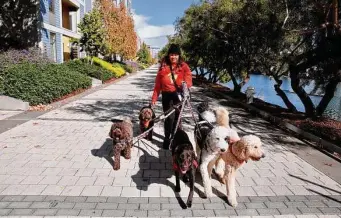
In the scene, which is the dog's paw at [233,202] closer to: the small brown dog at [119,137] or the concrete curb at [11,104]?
the small brown dog at [119,137]

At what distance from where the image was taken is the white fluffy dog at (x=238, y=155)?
3895 mm

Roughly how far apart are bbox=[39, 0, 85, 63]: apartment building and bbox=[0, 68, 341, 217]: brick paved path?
13.6 metres

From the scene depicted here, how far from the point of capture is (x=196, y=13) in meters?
21.7

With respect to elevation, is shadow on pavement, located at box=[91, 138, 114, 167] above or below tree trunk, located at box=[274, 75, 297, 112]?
below

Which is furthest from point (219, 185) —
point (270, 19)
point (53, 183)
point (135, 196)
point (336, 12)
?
point (270, 19)

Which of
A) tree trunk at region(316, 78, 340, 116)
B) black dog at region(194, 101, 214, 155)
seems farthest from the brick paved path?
tree trunk at region(316, 78, 340, 116)

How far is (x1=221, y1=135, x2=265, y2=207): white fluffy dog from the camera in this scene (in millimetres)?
3895

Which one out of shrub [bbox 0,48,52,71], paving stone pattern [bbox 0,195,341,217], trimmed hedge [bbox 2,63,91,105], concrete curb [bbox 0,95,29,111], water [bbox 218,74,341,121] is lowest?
water [bbox 218,74,341,121]

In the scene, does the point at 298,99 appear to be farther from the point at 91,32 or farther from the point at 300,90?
the point at 91,32

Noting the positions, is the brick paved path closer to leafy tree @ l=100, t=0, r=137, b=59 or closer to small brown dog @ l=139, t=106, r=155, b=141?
small brown dog @ l=139, t=106, r=155, b=141

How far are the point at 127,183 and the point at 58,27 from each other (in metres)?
20.2

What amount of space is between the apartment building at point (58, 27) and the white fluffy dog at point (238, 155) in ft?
55.7

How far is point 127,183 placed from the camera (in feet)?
15.9

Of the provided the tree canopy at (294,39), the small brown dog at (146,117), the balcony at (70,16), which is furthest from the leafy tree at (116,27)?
the small brown dog at (146,117)
